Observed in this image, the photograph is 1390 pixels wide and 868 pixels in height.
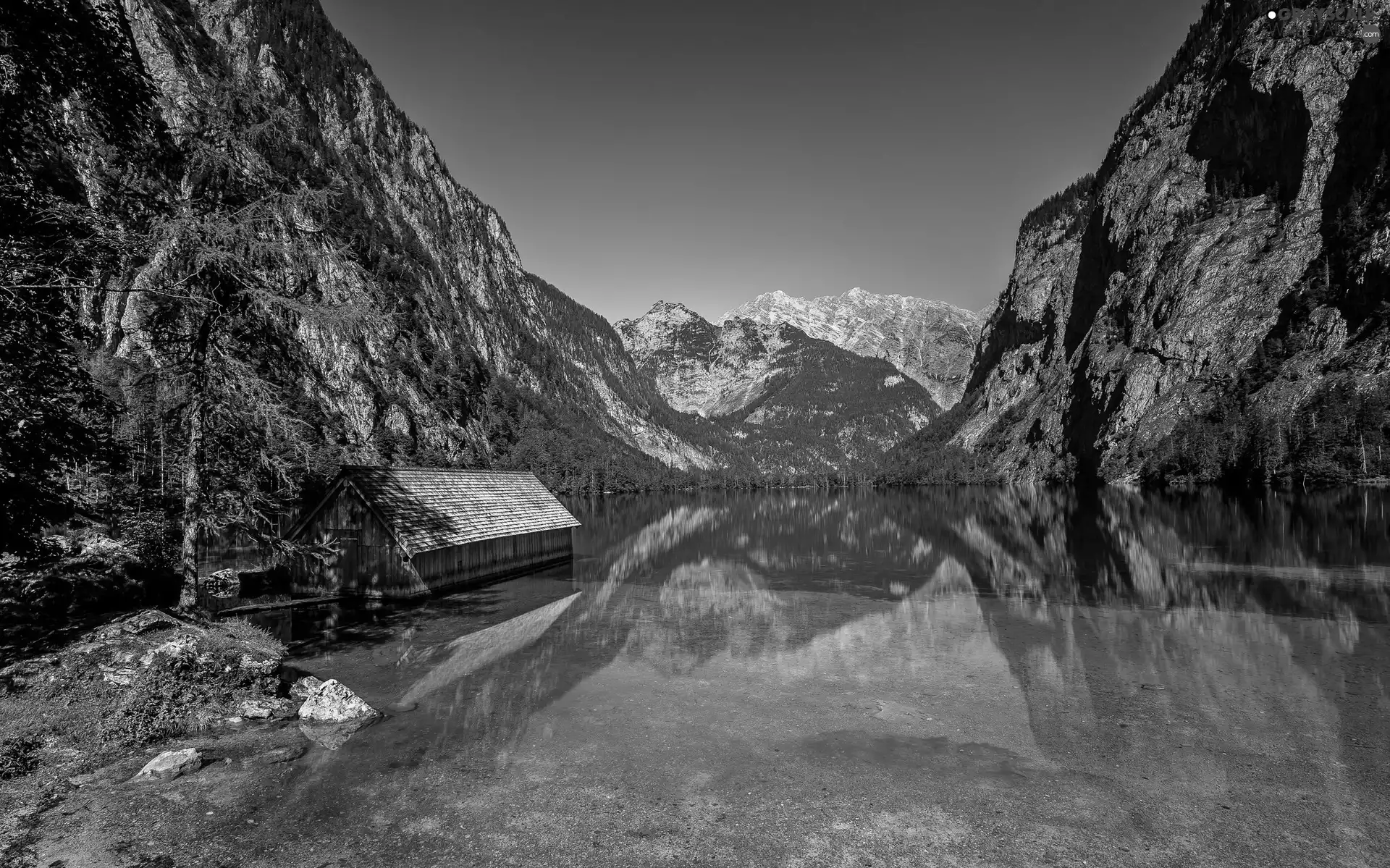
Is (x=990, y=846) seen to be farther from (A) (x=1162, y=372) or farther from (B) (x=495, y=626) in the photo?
(A) (x=1162, y=372)

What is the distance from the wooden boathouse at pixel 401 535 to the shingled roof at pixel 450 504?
0.05 m

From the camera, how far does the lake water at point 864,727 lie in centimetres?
934

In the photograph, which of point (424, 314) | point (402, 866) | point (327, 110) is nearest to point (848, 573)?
point (402, 866)

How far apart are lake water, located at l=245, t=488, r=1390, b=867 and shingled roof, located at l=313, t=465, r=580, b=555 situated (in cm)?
353

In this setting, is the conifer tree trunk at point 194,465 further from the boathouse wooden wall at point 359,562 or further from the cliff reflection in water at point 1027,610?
the boathouse wooden wall at point 359,562

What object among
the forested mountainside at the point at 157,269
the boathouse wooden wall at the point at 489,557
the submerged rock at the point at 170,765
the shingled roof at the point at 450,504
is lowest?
the submerged rock at the point at 170,765

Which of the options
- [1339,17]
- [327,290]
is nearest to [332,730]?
[327,290]

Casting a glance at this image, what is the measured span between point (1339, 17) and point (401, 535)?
784 ft

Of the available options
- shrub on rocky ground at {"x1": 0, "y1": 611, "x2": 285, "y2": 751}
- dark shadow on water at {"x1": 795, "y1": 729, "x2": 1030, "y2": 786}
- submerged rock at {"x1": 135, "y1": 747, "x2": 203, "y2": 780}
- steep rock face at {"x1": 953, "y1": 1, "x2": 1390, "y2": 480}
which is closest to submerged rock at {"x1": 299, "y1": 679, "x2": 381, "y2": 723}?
shrub on rocky ground at {"x1": 0, "y1": 611, "x2": 285, "y2": 751}

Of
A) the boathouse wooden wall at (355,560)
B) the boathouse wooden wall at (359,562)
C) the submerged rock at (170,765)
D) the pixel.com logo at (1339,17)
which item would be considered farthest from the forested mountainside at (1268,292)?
the submerged rock at (170,765)

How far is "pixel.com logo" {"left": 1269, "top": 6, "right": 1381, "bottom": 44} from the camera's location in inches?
6142

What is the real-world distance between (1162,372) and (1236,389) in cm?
2729

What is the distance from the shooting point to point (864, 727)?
13.9m

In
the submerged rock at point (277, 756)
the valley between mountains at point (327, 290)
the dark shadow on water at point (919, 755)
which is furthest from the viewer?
the valley between mountains at point (327, 290)
